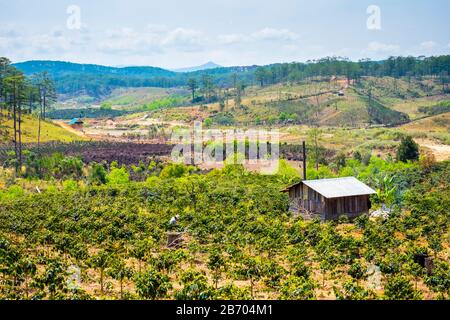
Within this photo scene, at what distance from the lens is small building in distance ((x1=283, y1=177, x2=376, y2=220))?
36188 mm

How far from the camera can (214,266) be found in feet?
80.4

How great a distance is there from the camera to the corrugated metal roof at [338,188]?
36.3m

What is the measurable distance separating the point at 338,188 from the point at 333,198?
1.30 metres

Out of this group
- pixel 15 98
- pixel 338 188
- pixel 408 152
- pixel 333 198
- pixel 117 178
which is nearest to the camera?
pixel 333 198

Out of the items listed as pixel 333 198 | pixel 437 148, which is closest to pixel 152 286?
pixel 333 198

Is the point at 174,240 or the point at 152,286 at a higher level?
the point at 152,286

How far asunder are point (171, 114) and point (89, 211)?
105506 millimetres

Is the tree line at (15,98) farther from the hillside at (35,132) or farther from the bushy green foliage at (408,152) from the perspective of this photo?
the bushy green foliage at (408,152)

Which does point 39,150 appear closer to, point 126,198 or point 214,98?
point 126,198

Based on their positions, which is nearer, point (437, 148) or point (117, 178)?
point (117, 178)

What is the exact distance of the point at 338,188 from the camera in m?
37.2

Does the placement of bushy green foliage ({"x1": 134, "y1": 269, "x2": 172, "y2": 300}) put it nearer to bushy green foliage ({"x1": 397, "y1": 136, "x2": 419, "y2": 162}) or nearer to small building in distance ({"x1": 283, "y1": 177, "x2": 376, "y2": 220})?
small building in distance ({"x1": 283, "y1": 177, "x2": 376, "y2": 220})

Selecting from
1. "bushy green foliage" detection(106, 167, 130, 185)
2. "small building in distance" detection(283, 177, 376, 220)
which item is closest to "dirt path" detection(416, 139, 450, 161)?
"small building in distance" detection(283, 177, 376, 220)

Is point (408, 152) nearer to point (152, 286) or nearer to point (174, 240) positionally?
point (174, 240)
